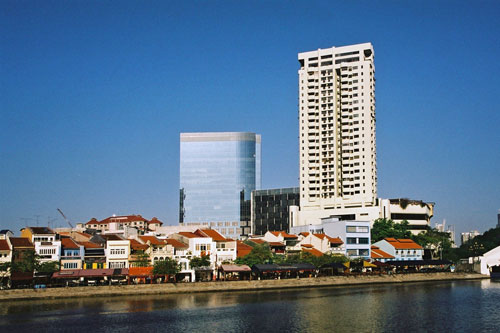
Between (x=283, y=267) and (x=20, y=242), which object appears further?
(x=283, y=267)

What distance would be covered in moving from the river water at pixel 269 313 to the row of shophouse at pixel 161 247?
17886 millimetres

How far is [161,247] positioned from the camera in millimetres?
118438

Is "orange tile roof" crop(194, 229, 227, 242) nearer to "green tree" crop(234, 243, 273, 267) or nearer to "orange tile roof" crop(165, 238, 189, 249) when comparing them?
"orange tile roof" crop(165, 238, 189, 249)

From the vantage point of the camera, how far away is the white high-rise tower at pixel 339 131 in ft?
620

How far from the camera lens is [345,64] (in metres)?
195

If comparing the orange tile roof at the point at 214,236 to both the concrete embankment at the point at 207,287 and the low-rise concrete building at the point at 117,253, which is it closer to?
the concrete embankment at the point at 207,287

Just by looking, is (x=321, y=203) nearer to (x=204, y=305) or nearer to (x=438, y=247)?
(x=438, y=247)

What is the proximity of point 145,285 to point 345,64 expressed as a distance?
115385 mm

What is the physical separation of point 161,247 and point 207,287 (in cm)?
1645

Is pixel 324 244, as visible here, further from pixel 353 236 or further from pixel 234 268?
pixel 234 268

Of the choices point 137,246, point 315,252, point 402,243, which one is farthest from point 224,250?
point 402,243

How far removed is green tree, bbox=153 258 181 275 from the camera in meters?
108

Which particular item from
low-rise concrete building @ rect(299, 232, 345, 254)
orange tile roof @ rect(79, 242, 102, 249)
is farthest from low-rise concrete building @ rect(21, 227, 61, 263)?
low-rise concrete building @ rect(299, 232, 345, 254)

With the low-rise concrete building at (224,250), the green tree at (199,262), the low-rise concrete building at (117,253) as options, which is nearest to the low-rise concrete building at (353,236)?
the low-rise concrete building at (224,250)
